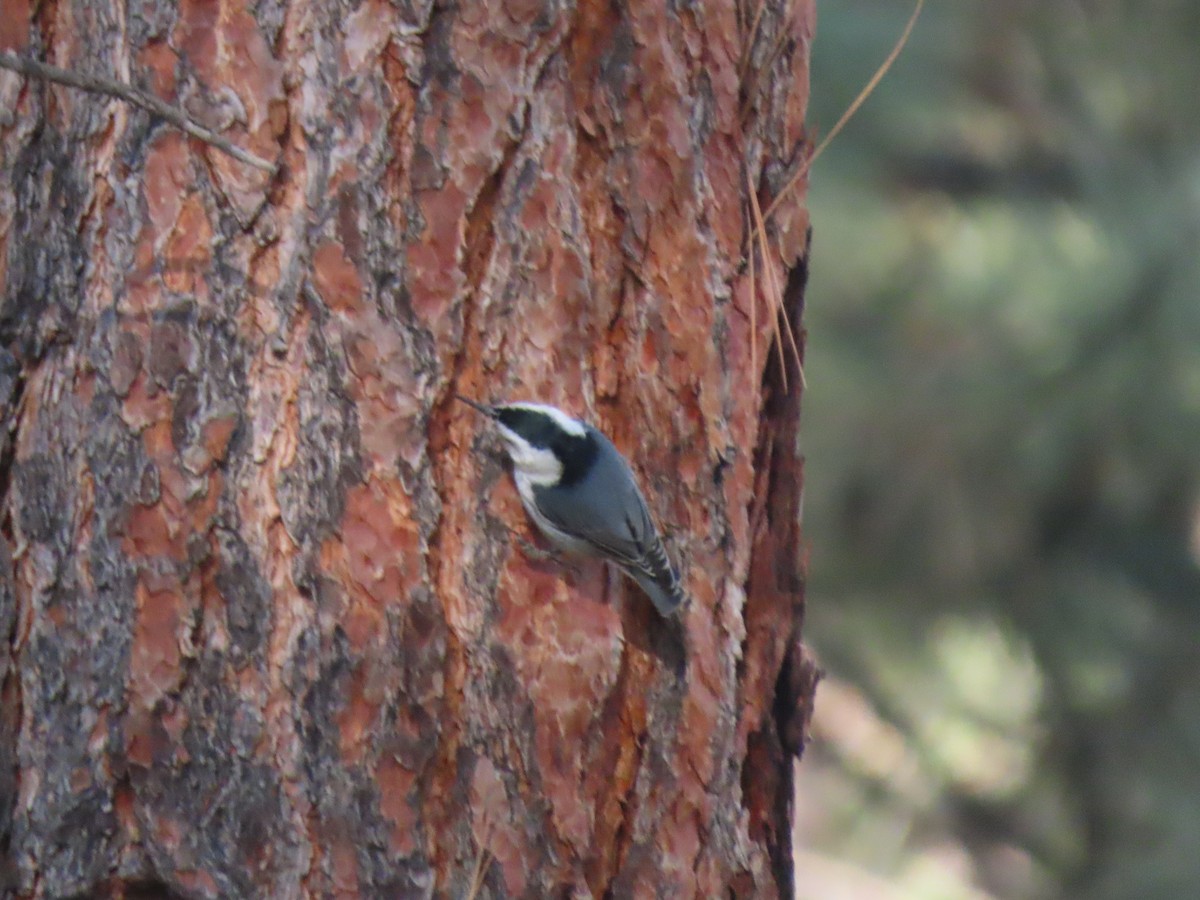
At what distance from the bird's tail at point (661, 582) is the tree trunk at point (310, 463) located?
0.20ft

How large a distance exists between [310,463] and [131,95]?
1.41 feet

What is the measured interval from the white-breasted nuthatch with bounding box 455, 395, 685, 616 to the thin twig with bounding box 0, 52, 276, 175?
1.17 ft

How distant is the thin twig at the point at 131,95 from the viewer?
154 centimetres

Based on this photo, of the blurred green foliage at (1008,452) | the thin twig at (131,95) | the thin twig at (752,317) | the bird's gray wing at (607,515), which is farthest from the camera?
the blurred green foliage at (1008,452)

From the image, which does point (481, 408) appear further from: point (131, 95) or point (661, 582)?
point (131, 95)

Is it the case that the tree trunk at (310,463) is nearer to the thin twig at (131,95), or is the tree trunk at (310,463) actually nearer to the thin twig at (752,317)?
the thin twig at (131,95)

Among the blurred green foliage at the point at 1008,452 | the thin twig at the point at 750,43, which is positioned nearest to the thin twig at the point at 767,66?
the thin twig at the point at 750,43

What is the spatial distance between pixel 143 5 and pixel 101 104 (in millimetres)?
115

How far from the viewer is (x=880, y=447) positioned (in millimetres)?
7328

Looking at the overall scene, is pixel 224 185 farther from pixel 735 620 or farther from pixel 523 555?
pixel 735 620

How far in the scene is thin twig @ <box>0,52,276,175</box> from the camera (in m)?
1.54

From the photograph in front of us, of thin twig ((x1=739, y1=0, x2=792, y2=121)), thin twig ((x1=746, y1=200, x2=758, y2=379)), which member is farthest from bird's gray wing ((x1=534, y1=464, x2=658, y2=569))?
thin twig ((x1=739, y1=0, x2=792, y2=121))

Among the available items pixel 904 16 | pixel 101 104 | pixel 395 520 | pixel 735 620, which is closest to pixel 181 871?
pixel 395 520

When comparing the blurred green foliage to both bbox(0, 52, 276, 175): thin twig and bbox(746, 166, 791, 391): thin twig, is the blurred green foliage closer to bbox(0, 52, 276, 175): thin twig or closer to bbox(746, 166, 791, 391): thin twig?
bbox(746, 166, 791, 391): thin twig
